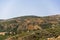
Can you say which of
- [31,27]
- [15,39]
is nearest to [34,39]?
[15,39]

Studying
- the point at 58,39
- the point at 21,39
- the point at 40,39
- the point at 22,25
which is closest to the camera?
the point at 58,39

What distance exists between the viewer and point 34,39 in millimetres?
93375

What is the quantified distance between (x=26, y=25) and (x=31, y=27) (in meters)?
8.25

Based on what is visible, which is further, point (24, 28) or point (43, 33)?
point (24, 28)

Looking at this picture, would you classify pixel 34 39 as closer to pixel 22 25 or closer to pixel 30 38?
pixel 30 38

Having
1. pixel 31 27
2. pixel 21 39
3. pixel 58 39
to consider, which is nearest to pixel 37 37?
pixel 21 39

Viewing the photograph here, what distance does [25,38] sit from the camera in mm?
95562

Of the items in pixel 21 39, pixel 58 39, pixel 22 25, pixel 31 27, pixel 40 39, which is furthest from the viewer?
pixel 22 25

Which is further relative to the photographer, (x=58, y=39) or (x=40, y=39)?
(x=40, y=39)

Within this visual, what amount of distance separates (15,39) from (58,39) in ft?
127

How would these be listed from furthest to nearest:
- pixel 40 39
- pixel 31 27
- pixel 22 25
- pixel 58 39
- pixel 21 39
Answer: pixel 22 25 < pixel 31 27 < pixel 21 39 < pixel 40 39 < pixel 58 39

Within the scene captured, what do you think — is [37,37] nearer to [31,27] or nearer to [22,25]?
[31,27]

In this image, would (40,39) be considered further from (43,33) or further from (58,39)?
(58,39)

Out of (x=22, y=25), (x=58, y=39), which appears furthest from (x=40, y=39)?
(x=22, y=25)
